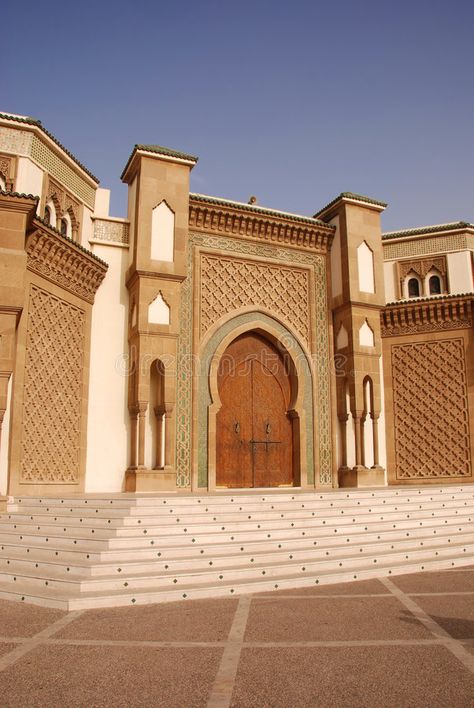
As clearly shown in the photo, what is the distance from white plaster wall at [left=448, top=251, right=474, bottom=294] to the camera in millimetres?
10695

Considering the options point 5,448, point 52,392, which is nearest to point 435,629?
point 5,448

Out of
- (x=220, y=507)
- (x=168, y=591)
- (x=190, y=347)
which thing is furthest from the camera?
(x=190, y=347)

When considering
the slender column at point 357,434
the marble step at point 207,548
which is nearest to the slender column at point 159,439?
the marble step at point 207,548

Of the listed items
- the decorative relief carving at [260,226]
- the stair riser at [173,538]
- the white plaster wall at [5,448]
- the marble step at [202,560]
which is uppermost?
the decorative relief carving at [260,226]

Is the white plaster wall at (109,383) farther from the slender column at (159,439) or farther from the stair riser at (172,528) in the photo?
the stair riser at (172,528)

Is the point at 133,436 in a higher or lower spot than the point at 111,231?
lower

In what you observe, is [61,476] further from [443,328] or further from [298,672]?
[443,328]

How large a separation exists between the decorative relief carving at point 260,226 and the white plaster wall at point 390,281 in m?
1.33

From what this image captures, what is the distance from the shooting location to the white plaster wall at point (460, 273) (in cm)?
1070

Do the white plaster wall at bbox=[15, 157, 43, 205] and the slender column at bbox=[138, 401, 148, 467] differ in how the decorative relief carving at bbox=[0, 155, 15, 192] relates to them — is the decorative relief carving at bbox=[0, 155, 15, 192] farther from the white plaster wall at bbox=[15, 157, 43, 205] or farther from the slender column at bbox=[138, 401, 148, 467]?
the slender column at bbox=[138, 401, 148, 467]

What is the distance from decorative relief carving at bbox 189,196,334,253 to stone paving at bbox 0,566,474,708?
6326mm

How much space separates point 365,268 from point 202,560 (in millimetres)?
6466

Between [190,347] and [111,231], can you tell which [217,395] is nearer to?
[190,347]

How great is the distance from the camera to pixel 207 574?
4840 millimetres
